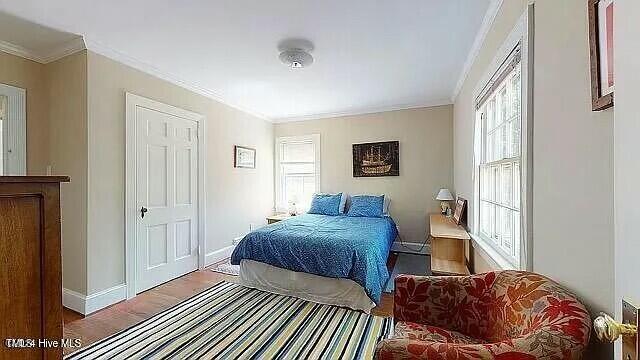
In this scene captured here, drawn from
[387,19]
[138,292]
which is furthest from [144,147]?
[387,19]

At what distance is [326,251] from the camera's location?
268 cm

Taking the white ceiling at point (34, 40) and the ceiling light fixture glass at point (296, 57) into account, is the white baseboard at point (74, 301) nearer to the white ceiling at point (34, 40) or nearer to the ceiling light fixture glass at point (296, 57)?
the white ceiling at point (34, 40)

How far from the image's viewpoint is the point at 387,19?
2.14 meters

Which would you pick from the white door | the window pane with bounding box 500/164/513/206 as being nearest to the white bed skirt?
the white door

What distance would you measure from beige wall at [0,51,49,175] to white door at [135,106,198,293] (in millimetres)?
781

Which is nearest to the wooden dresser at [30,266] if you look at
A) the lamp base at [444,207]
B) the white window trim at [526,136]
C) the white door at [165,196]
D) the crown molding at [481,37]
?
the white window trim at [526,136]

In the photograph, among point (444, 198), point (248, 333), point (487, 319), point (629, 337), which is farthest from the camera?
point (444, 198)

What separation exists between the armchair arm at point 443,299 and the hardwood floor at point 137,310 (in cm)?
118

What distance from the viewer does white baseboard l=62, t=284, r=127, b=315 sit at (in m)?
2.49

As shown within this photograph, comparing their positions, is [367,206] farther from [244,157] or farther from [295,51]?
[295,51]

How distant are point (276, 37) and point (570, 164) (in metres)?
2.20

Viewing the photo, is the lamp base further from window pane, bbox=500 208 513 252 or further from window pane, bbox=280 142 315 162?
window pane, bbox=280 142 315 162

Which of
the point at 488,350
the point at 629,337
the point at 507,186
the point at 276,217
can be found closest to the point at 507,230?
the point at 507,186

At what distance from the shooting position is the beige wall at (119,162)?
8.41ft
